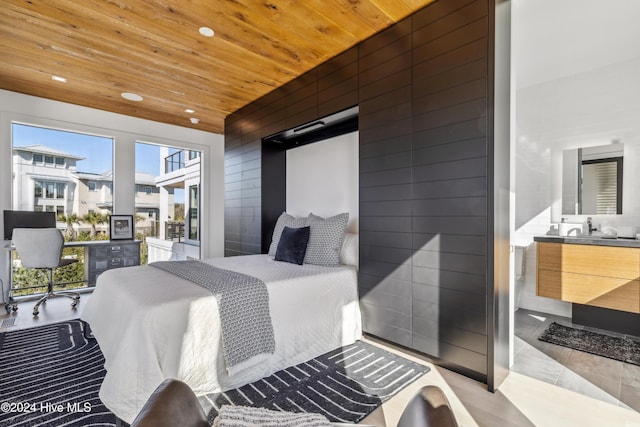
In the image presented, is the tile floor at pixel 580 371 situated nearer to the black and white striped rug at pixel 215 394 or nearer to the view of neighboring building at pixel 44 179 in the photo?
the black and white striped rug at pixel 215 394

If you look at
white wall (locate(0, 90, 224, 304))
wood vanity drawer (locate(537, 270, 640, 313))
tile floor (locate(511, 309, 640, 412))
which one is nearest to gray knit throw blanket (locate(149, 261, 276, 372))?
tile floor (locate(511, 309, 640, 412))

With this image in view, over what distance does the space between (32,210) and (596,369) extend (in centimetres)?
630

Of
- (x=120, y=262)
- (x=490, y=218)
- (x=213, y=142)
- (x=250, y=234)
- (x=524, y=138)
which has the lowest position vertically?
(x=120, y=262)

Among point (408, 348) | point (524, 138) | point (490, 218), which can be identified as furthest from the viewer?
point (524, 138)

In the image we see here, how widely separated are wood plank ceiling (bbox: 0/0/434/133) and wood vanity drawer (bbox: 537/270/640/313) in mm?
2752

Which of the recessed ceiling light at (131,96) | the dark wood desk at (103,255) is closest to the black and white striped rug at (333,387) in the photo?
the dark wood desk at (103,255)

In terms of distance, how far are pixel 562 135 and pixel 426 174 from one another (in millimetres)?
2230

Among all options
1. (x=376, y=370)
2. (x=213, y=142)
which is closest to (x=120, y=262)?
(x=213, y=142)

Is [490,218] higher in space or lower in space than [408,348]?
higher

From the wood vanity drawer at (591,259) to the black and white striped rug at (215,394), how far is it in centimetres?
188

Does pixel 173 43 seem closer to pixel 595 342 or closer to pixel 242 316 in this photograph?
pixel 242 316

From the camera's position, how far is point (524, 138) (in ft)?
12.1

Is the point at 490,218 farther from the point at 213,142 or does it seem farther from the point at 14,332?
the point at 213,142

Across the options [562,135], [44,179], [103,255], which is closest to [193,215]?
[103,255]
